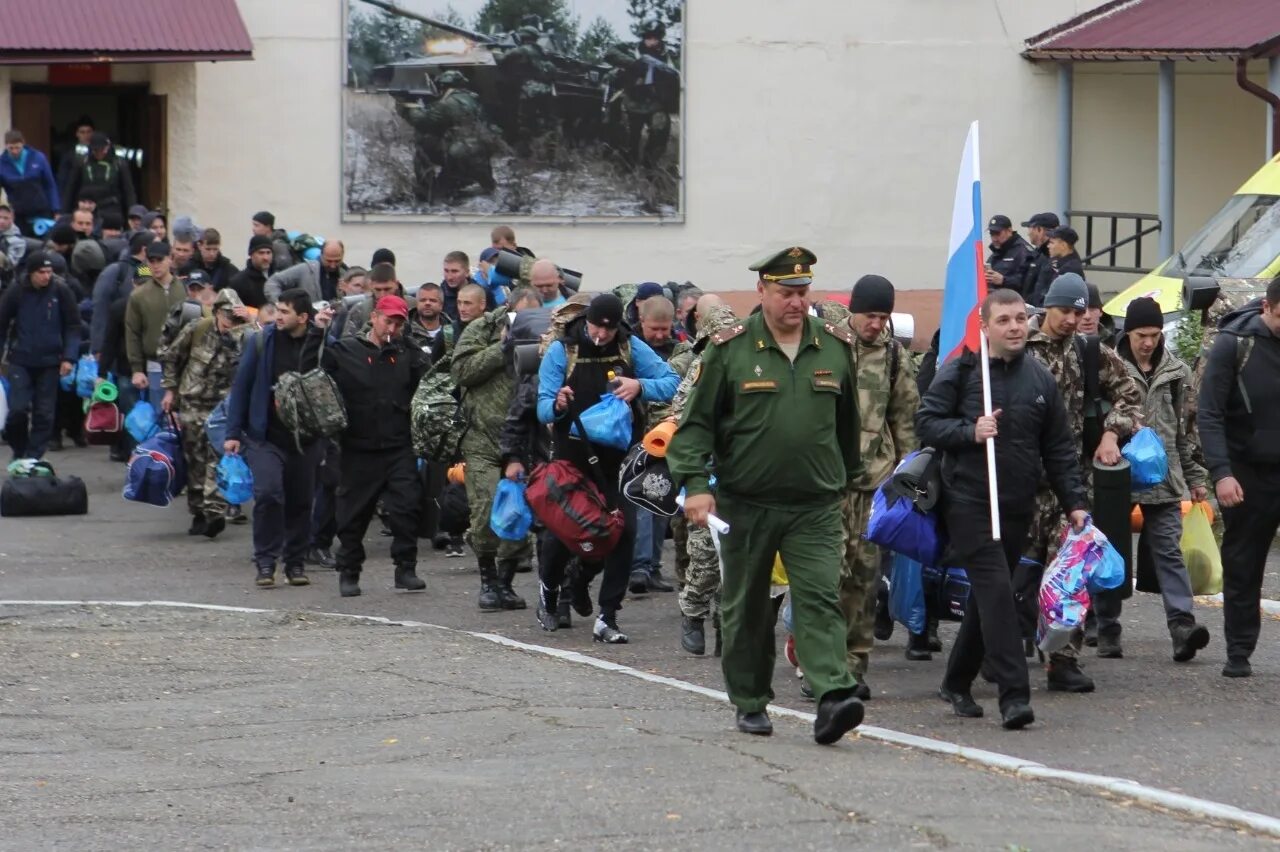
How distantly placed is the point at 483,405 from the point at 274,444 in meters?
1.59

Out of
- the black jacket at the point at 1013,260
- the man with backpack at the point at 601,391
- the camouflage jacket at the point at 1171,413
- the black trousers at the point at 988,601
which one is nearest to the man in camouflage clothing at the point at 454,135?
the black jacket at the point at 1013,260

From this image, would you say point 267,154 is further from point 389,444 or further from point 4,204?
point 389,444

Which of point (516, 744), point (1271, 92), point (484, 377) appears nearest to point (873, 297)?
point (516, 744)

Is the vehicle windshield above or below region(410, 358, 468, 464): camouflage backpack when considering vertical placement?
above

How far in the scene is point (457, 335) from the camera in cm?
1454

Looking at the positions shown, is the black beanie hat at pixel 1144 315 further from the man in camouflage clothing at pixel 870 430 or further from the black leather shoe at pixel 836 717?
the black leather shoe at pixel 836 717

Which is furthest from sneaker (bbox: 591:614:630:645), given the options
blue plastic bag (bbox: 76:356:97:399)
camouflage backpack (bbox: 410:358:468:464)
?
blue plastic bag (bbox: 76:356:97:399)

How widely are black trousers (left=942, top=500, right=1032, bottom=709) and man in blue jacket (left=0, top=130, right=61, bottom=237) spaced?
602 inches

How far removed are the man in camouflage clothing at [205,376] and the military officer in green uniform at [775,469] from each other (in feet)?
24.4

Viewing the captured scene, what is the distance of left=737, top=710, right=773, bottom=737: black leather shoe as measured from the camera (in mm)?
8648

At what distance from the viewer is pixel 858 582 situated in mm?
9898

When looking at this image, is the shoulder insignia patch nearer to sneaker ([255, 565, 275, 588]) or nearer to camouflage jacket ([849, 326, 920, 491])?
camouflage jacket ([849, 326, 920, 491])

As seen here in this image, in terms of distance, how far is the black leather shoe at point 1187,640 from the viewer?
10570mm

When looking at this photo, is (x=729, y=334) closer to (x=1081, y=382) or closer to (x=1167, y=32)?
(x=1081, y=382)
